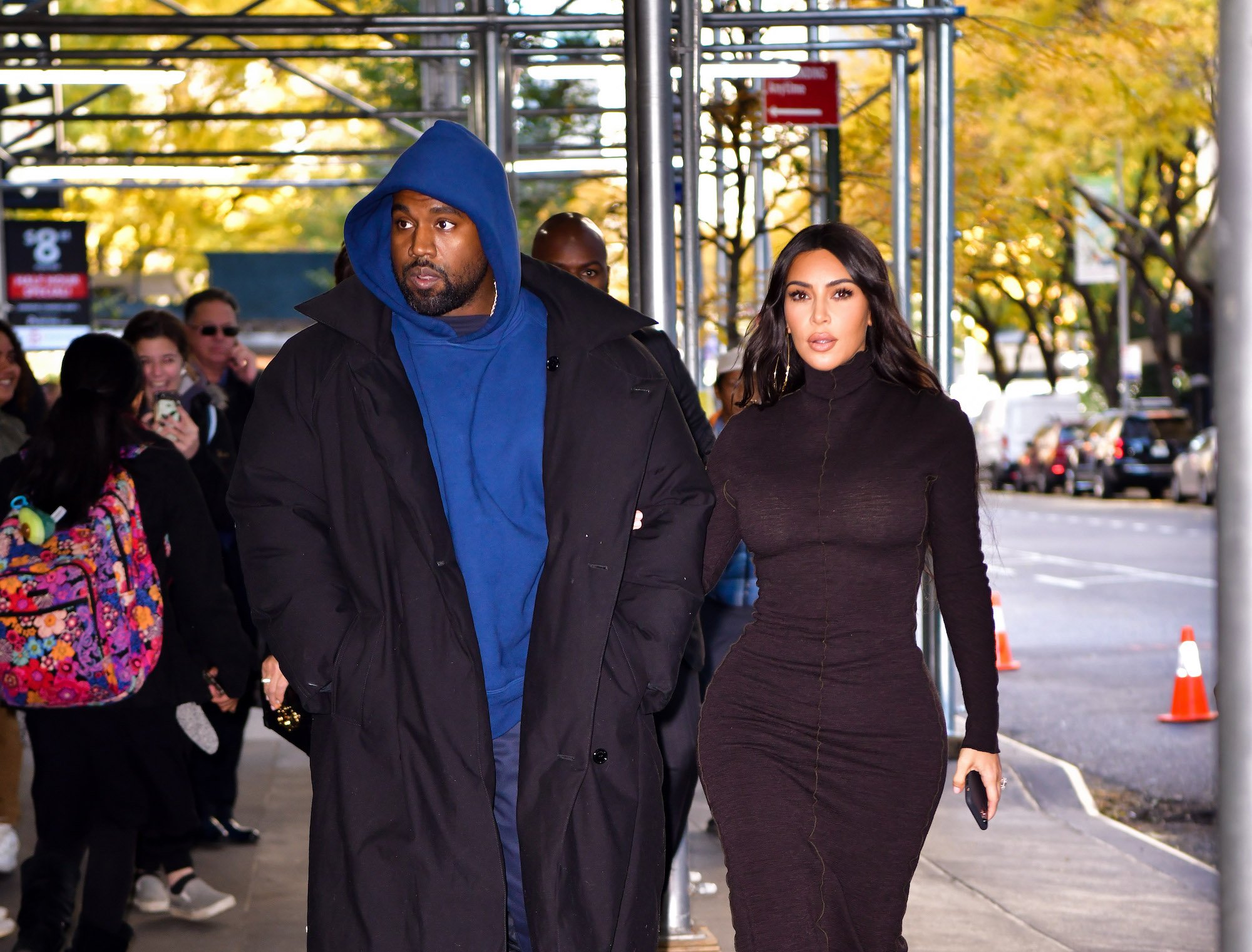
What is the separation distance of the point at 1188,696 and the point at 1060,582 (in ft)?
28.7

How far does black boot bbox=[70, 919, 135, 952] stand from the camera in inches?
204

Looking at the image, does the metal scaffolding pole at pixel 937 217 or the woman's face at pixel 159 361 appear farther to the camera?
the metal scaffolding pole at pixel 937 217

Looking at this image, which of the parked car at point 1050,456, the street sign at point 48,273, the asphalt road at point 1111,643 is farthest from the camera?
the parked car at point 1050,456

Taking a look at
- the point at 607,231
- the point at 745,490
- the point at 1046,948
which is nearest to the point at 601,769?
the point at 745,490

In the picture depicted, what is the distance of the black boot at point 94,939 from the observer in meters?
5.17

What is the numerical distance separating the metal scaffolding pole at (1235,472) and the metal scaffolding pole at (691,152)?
4624mm

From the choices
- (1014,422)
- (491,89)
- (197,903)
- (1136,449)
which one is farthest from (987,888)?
(1014,422)

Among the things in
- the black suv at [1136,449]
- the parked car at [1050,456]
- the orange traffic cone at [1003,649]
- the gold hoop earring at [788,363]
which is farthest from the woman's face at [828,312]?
the parked car at [1050,456]

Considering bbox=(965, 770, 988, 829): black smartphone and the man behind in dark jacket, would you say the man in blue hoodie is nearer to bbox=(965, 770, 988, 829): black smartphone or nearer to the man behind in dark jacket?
the man behind in dark jacket

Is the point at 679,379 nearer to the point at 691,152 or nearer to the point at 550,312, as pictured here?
the point at 550,312

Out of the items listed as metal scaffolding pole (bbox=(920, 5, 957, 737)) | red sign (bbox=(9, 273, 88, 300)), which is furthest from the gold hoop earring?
red sign (bbox=(9, 273, 88, 300))

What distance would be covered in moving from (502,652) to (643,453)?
0.49 metres

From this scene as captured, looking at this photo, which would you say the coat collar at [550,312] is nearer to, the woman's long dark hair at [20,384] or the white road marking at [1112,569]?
the woman's long dark hair at [20,384]

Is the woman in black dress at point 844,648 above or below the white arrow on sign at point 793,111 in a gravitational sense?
below
